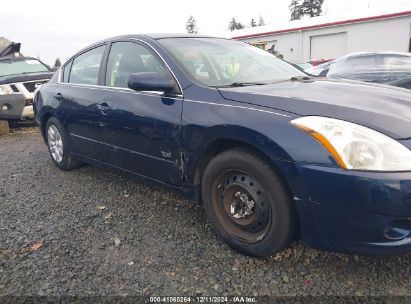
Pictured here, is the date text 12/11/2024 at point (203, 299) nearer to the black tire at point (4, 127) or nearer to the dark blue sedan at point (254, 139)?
the dark blue sedan at point (254, 139)

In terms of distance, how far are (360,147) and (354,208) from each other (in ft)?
1.06

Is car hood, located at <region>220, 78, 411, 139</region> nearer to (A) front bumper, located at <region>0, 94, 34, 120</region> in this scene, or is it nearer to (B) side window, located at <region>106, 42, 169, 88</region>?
(B) side window, located at <region>106, 42, 169, 88</region>

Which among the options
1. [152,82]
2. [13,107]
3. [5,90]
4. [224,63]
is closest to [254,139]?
[152,82]

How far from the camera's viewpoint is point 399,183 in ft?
6.27

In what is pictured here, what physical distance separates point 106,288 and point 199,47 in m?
2.10

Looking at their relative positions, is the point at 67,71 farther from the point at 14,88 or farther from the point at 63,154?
the point at 14,88

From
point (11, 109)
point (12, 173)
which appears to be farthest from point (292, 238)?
point (11, 109)

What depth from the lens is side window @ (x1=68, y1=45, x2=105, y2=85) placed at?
12.6 feet

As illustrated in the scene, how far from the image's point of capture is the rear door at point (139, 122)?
2.85 meters

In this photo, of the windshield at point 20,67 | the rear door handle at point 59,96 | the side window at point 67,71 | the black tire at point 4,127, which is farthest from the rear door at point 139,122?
the windshield at point 20,67

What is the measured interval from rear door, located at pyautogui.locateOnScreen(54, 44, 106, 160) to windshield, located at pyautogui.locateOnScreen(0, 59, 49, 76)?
5301 mm

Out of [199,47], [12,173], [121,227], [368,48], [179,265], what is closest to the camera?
[179,265]

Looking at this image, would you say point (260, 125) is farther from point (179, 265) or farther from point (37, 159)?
point (37, 159)

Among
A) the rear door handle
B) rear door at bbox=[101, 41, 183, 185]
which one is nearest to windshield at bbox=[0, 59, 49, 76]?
the rear door handle
